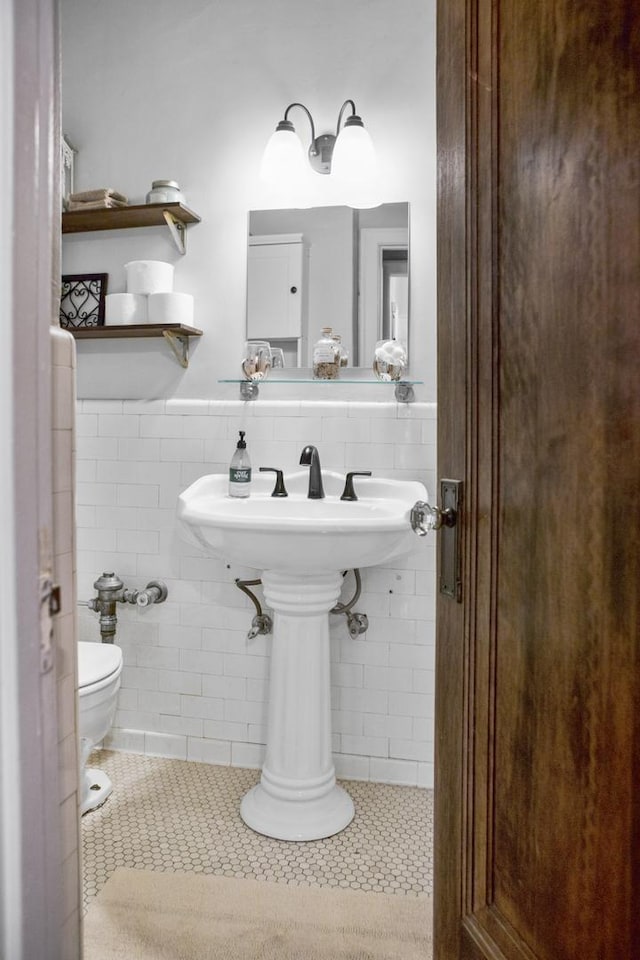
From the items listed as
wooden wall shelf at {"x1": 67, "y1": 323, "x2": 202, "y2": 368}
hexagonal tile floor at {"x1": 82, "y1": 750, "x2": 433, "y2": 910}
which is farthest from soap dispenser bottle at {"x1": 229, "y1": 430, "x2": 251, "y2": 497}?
hexagonal tile floor at {"x1": 82, "y1": 750, "x2": 433, "y2": 910}

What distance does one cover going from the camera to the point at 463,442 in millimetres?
807

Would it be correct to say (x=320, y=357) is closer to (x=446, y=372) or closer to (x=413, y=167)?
(x=413, y=167)

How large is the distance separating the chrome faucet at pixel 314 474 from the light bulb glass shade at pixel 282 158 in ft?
2.90

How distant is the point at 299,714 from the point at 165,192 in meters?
1.69

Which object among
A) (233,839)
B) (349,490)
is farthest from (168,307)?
(233,839)

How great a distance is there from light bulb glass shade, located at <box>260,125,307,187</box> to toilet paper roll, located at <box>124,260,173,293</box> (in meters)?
0.44

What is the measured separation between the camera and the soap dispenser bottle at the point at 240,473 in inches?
75.9

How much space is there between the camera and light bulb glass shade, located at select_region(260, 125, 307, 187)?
76.8 inches

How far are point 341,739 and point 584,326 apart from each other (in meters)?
1.76

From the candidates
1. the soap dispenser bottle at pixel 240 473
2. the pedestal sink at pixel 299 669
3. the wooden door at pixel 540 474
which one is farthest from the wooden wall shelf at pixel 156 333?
the wooden door at pixel 540 474

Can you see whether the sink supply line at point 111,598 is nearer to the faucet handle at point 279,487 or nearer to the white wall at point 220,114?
the faucet handle at point 279,487

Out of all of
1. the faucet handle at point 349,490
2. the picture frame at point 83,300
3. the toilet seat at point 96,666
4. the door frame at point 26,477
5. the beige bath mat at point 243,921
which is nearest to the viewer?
the door frame at point 26,477

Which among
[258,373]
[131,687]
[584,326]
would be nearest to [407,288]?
[258,373]

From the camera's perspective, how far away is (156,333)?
2062 mm
